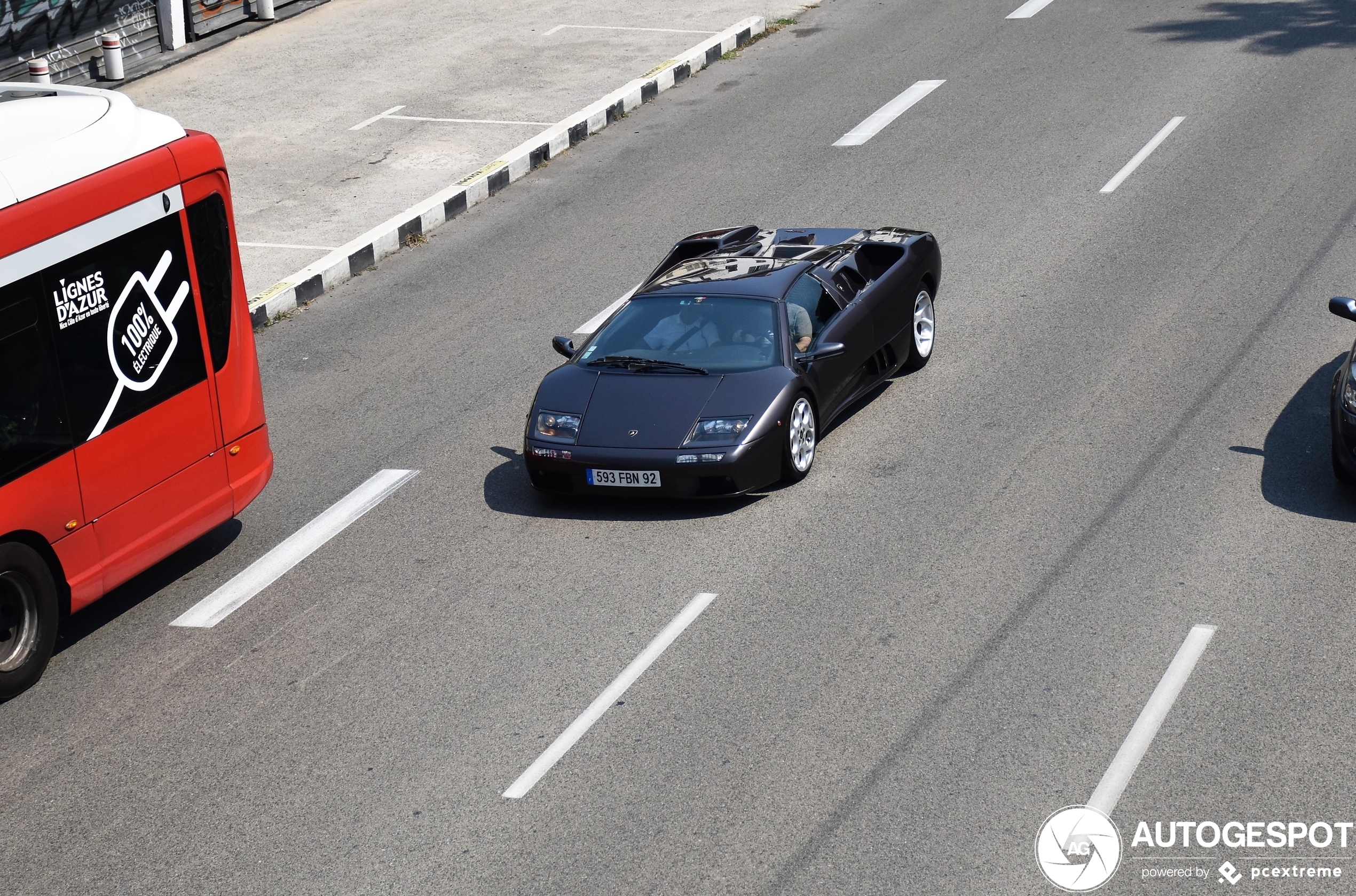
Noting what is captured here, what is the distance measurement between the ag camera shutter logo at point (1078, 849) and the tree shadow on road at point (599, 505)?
3710mm

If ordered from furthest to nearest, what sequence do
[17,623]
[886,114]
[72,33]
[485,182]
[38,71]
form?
[72,33]
[38,71]
[886,114]
[485,182]
[17,623]

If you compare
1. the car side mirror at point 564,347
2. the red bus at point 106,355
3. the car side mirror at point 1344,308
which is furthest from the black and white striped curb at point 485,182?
the car side mirror at point 1344,308

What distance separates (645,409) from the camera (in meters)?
9.46

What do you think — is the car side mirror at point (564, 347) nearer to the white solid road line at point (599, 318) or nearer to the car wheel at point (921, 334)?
the white solid road line at point (599, 318)

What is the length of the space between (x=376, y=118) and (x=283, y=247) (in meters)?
4.69

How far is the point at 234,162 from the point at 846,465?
1072 cm

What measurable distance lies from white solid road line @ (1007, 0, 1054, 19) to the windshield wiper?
48.8 ft

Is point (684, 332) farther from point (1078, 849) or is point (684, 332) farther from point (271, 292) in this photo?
point (271, 292)

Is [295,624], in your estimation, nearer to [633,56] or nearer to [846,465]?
[846,465]

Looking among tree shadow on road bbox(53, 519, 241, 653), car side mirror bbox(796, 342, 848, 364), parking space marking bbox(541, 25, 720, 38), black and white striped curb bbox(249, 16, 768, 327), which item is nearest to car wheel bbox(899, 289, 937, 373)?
car side mirror bbox(796, 342, 848, 364)

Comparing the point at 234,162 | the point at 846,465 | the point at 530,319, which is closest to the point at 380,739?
the point at 846,465

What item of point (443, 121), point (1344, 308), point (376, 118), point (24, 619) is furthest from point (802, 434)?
point (376, 118)

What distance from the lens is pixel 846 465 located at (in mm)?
9867

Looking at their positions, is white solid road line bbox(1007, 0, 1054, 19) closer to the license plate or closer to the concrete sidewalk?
the concrete sidewalk
